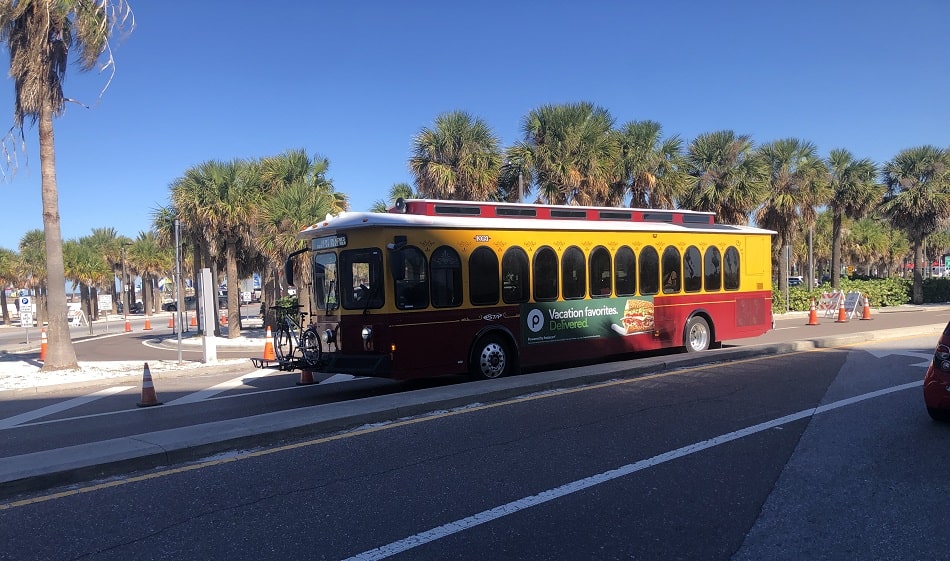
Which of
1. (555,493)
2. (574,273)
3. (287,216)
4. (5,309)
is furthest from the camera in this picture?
(5,309)

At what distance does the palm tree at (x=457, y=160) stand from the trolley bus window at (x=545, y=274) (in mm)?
13560

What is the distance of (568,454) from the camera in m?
6.69

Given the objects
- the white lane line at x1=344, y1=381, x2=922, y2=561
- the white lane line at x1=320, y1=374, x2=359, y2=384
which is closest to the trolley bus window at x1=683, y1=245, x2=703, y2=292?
the white lane line at x1=344, y1=381, x2=922, y2=561

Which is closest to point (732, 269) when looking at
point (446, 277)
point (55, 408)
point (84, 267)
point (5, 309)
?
point (446, 277)

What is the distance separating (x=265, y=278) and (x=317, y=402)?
23.3m

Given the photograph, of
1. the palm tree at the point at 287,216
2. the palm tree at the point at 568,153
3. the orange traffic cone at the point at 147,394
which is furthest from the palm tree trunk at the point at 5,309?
the orange traffic cone at the point at 147,394

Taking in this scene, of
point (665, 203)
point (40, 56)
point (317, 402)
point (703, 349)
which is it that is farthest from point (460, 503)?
point (665, 203)

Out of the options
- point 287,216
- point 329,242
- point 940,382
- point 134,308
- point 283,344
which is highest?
point 287,216

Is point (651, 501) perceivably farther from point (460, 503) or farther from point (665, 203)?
point (665, 203)

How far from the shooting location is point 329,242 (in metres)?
10.7

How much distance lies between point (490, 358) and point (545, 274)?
1883 mm

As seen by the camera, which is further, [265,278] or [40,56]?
[265,278]

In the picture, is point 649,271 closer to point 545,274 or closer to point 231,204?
point 545,274

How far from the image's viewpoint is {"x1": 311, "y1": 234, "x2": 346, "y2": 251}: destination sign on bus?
34.2 ft
